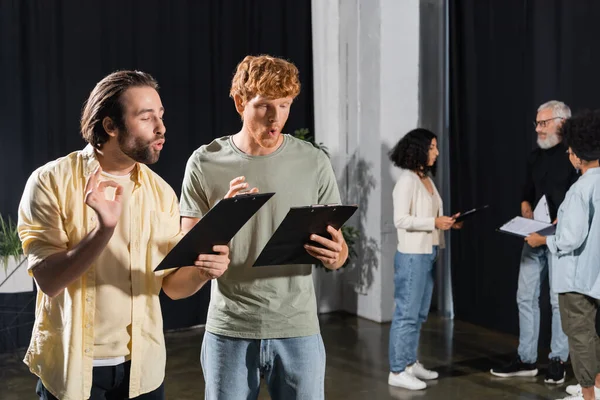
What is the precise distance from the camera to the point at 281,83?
2.08 metres

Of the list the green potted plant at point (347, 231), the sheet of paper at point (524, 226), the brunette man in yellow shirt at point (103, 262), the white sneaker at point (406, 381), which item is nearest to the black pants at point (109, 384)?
the brunette man in yellow shirt at point (103, 262)

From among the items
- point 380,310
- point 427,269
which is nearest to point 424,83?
point 380,310

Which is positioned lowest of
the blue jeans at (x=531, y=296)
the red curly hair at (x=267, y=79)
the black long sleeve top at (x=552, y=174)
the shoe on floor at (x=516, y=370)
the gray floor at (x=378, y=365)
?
the gray floor at (x=378, y=365)

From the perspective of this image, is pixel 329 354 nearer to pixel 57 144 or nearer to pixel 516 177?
pixel 516 177

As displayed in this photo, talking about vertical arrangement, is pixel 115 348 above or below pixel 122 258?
below

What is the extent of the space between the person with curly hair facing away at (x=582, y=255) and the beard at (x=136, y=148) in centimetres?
257

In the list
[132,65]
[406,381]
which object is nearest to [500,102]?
[406,381]

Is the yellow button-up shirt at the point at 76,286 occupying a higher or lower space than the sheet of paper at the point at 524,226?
higher

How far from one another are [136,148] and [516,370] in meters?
3.65

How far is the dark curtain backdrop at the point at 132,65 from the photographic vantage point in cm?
539

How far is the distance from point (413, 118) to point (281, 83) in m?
4.31

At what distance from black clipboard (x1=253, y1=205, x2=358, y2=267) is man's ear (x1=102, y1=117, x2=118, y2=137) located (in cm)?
48

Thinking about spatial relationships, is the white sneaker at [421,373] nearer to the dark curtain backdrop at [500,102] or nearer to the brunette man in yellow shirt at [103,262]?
the dark curtain backdrop at [500,102]

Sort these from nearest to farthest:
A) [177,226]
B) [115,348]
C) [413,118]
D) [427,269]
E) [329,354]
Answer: [115,348]
[177,226]
[427,269]
[329,354]
[413,118]
